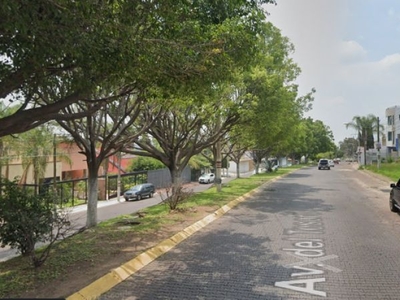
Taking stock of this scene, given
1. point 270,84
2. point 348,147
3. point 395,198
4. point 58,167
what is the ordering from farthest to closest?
point 348,147
point 58,167
point 270,84
point 395,198

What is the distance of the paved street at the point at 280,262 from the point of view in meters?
5.62

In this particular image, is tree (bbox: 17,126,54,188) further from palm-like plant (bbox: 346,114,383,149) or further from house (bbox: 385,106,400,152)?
house (bbox: 385,106,400,152)

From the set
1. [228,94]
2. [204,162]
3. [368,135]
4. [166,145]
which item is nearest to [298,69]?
[228,94]

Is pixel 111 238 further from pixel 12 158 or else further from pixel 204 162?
pixel 204 162

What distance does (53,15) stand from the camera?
504cm

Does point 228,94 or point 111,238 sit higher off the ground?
point 228,94

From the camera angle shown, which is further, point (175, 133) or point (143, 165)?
point (143, 165)

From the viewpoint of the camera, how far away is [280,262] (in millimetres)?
7188

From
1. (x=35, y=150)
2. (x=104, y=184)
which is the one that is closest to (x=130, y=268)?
Result: (x=35, y=150)

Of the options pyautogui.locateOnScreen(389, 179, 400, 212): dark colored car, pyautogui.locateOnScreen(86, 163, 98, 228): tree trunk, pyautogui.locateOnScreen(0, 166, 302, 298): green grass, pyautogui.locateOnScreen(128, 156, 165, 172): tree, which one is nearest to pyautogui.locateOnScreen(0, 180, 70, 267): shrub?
pyautogui.locateOnScreen(0, 166, 302, 298): green grass

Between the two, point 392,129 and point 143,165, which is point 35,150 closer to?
point 143,165

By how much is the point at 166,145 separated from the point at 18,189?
1301 cm

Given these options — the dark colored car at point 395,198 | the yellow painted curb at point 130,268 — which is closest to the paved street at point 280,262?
the yellow painted curb at point 130,268

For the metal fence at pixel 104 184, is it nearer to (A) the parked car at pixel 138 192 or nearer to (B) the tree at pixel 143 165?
(A) the parked car at pixel 138 192
